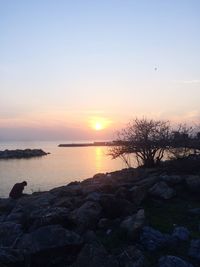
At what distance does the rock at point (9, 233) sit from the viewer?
12.0 m

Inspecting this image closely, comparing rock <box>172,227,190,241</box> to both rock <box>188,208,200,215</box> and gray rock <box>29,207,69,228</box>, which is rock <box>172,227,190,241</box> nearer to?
rock <box>188,208,200,215</box>

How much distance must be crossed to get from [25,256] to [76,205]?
13.5ft

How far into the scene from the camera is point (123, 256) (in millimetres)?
10445

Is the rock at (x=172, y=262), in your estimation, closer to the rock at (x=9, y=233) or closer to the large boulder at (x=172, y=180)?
the rock at (x=9, y=233)

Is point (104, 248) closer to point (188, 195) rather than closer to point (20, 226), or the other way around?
point (20, 226)

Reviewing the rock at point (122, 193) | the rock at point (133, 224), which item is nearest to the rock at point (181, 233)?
the rock at point (133, 224)

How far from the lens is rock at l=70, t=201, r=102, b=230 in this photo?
1258cm

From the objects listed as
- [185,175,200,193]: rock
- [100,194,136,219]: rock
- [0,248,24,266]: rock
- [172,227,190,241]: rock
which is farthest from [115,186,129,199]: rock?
[0,248,24,266]: rock

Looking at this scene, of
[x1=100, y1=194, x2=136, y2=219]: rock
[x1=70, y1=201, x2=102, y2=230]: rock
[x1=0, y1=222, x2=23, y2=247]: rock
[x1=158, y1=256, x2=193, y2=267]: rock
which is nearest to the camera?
[x1=158, y1=256, x2=193, y2=267]: rock

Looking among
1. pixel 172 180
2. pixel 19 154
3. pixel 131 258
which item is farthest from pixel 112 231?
pixel 19 154

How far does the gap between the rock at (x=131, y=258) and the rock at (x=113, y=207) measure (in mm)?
2536

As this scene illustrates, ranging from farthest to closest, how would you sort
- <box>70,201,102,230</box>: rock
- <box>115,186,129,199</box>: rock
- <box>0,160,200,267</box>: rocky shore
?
<box>115,186,129,199</box>: rock
<box>70,201,102,230</box>: rock
<box>0,160,200,267</box>: rocky shore

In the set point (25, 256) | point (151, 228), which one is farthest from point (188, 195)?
point (25, 256)

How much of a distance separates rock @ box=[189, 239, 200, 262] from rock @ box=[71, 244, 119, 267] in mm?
1859
